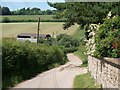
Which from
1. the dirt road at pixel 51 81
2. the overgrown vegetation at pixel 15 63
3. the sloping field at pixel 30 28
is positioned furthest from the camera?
the sloping field at pixel 30 28

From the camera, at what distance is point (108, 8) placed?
20203 mm

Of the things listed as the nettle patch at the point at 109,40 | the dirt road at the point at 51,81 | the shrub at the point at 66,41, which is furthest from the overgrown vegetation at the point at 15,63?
the shrub at the point at 66,41

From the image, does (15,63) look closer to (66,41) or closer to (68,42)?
(66,41)

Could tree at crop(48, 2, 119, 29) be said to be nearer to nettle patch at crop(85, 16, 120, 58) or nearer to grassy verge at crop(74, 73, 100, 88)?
grassy verge at crop(74, 73, 100, 88)

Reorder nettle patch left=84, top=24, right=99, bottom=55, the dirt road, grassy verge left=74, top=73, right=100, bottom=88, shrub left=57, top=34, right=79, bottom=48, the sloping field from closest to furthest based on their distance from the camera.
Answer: nettle patch left=84, top=24, right=99, bottom=55 → grassy verge left=74, top=73, right=100, bottom=88 → the dirt road → the sloping field → shrub left=57, top=34, right=79, bottom=48

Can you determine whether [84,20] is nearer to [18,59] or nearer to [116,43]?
[18,59]

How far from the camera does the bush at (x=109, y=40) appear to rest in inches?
416

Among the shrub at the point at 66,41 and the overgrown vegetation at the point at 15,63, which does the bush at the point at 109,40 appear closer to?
the overgrown vegetation at the point at 15,63

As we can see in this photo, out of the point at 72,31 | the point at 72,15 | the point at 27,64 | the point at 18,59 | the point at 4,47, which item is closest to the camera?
the point at 4,47

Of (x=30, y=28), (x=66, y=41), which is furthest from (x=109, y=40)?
(x=66, y=41)

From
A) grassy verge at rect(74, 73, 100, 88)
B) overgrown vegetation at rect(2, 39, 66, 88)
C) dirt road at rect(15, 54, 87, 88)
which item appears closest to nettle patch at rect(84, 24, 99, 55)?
grassy verge at rect(74, 73, 100, 88)

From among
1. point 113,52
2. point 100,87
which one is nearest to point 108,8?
point 100,87

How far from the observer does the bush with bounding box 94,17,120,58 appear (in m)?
10.6

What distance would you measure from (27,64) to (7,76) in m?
4.88
